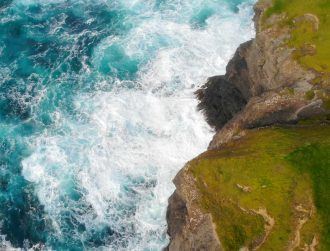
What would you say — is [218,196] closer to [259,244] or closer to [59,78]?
[259,244]

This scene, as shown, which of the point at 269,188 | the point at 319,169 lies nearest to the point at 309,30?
the point at 319,169

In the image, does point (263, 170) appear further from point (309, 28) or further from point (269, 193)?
point (309, 28)

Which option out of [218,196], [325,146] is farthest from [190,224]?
[325,146]

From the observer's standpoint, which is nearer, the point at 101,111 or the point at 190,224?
the point at 190,224

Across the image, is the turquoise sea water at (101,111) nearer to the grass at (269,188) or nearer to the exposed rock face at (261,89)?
the exposed rock face at (261,89)

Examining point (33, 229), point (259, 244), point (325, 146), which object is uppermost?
point (325, 146)

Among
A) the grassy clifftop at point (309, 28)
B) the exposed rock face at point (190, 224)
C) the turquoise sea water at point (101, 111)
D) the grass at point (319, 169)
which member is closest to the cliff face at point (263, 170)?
the exposed rock face at point (190, 224)
